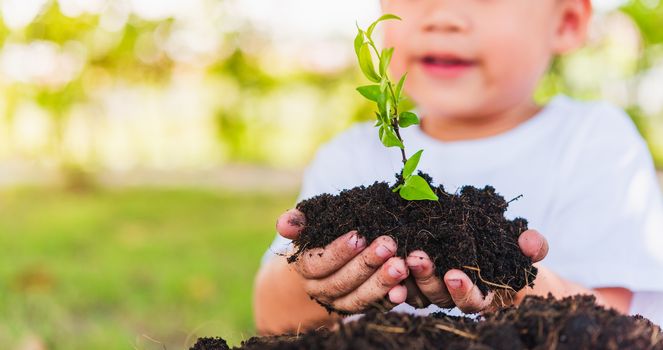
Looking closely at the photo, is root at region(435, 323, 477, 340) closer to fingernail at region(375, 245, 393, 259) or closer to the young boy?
fingernail at region(375, 245, 393, 259)

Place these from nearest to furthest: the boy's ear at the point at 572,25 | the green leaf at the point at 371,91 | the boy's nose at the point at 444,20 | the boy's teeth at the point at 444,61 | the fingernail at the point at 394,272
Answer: the fingernail at the point at 394,272 < the green leaf at the point at 371,91 < the boy's nose at the point at 444,20 < the boy's teeth at the point at 444,61 < the boy's ear at the point at 572,25

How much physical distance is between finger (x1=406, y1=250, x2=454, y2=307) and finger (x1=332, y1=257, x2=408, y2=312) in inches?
1.0

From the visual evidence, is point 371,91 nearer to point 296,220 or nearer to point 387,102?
point 387,102

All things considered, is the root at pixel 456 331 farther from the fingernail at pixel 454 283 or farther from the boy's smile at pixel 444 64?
the boy's smile at pixel 444 64

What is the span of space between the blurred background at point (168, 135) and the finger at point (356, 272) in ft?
9.38

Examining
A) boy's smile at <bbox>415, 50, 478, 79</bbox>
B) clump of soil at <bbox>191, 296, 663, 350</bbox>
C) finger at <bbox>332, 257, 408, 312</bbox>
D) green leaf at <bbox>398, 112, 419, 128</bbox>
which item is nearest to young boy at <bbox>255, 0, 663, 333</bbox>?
boy's smile at <bbox>415, 50, 478, 79</bbox>

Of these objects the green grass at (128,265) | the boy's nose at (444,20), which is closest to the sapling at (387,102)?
the boy's nose at (444,20)

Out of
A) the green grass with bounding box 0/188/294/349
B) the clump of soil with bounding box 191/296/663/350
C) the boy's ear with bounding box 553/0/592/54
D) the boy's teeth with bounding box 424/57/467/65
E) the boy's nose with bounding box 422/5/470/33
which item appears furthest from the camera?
the green grass with bounding box 0/188/294/349

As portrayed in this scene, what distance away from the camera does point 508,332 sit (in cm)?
130

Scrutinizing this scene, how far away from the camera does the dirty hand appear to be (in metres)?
1.56

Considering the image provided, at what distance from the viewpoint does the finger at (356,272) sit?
5.14 ft

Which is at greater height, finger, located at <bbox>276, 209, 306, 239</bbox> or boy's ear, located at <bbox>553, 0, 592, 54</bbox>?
boy's ear, located at <bbox>553, 0, 592, 54</bbox>

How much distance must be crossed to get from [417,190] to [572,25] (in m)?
1.44

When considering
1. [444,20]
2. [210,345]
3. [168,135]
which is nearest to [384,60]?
[210,345]
